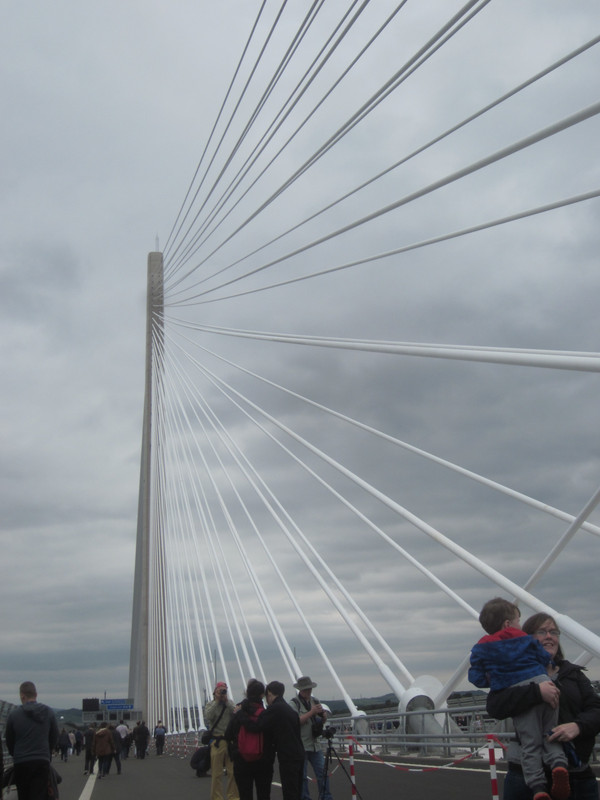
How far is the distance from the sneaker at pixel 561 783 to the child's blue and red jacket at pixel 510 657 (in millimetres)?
331

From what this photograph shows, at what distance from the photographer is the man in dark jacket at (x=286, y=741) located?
22.6ft

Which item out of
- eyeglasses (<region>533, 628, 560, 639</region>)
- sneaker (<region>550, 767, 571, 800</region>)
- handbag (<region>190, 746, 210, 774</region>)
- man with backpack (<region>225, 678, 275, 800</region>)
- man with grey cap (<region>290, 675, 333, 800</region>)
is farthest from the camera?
handbag (<region>190, 746, 210, 774</region>)

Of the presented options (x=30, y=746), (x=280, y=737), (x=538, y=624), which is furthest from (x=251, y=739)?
(x=538, y=624)

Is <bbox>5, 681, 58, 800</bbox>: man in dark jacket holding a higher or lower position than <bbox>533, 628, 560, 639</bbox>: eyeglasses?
lower

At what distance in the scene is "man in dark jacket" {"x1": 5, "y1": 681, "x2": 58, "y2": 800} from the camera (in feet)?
22.6

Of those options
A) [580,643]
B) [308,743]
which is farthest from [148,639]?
[580,643]

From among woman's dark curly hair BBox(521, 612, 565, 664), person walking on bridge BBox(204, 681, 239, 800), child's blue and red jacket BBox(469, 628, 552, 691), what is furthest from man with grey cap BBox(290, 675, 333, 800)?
child's blue and red jacket BBox(469, 628, 552, 691)

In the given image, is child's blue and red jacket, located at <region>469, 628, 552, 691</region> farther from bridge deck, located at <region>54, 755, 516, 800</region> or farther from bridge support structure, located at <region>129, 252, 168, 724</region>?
bridge support structure, located at <region>129, 252, 168, 724</region>

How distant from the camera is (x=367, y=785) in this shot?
10.2 metres

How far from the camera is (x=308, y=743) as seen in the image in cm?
782

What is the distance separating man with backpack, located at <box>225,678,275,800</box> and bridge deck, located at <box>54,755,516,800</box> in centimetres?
127

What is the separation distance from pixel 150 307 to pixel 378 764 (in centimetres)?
1532

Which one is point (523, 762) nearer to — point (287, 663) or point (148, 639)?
point (287, 663)

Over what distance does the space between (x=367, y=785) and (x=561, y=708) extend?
23.2 ft
